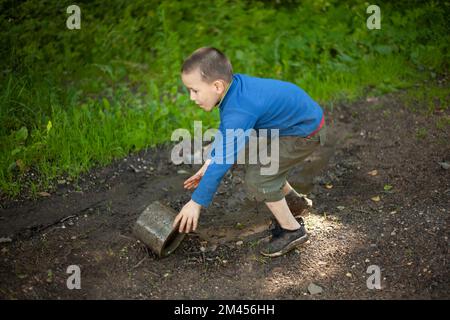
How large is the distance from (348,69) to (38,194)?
355cm

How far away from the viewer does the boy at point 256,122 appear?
280 centimetres

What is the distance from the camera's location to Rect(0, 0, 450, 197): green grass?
4387mm

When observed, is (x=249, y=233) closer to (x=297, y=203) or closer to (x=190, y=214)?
(x=297, y=203)

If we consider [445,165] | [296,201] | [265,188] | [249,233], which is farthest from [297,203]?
[445,165]

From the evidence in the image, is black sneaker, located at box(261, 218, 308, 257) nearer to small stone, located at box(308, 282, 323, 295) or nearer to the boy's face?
small stone, located at box(308, 282, 323, 295)

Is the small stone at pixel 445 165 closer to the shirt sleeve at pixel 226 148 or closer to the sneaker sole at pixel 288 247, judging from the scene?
the sneaker sole at pixel 288 247

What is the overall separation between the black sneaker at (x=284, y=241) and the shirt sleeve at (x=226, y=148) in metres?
0.67

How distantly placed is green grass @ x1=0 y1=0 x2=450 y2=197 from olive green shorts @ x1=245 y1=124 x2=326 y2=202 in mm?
1685

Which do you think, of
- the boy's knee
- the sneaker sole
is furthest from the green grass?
the sneaker sole

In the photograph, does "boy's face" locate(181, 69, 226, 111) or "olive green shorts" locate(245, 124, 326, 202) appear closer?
"boy's face" locate(181, 69, 226, 111)

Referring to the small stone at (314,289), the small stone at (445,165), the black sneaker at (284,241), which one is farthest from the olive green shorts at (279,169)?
the small stone at (445,165)

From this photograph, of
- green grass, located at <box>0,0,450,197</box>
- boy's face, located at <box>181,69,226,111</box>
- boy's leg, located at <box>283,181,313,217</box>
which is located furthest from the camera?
green grass, located at <box>0,0,450,197</box>

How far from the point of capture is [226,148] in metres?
2.77

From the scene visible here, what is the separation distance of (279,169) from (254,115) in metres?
0.47
